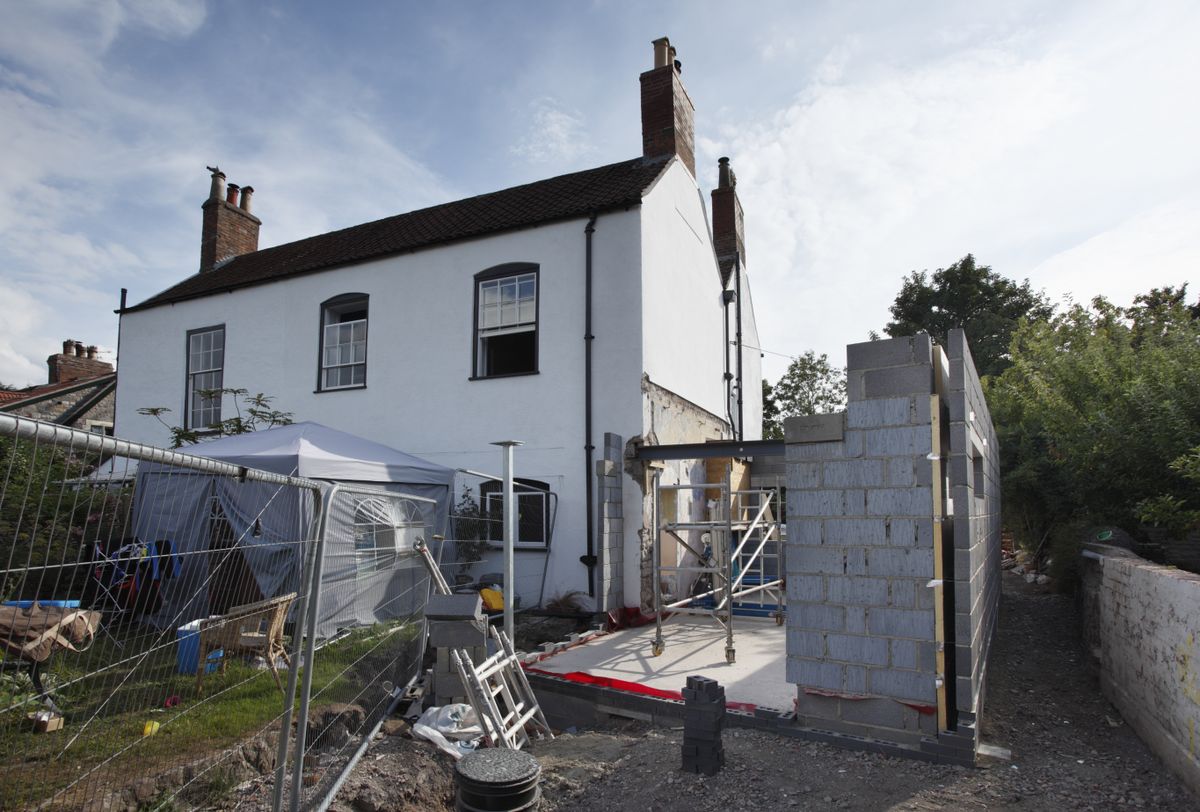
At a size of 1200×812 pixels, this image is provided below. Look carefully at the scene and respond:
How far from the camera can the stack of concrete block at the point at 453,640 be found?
6242 millimetres

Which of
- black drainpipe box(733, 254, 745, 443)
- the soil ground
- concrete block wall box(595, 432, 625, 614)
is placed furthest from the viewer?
black drainpipe box(733, 254, 745, 443)

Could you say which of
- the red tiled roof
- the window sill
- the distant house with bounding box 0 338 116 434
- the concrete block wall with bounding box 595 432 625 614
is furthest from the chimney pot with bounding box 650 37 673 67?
the distant house with bounding box 0 338 116 434

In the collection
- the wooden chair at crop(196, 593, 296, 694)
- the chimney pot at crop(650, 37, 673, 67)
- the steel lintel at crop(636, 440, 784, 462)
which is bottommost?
the wooden chair at crop(196, 593, 296, 694)

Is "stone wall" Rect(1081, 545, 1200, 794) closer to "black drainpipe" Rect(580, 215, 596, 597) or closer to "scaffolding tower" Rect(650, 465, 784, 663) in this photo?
"scaffolding tower" Rect(650, 465, 784, 663)

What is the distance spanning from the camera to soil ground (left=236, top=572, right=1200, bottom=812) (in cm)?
443

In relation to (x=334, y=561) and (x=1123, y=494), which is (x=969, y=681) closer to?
(x=334, y=561)

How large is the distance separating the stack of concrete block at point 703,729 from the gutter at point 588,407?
5.45 meters

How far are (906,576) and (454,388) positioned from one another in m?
8.59

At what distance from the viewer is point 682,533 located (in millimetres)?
12625

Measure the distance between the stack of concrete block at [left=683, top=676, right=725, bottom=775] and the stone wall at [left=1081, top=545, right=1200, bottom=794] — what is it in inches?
116

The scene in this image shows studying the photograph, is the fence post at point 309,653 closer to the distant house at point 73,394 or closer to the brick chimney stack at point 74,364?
the distant house at point 73,394

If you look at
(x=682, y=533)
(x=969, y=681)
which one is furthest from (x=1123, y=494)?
(x=969, y=681)

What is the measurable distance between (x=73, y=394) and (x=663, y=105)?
807 inches

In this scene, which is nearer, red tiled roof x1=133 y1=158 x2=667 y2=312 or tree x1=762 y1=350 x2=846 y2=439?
red tiled roof x1=133 y1=158 x2=667 y2=312
